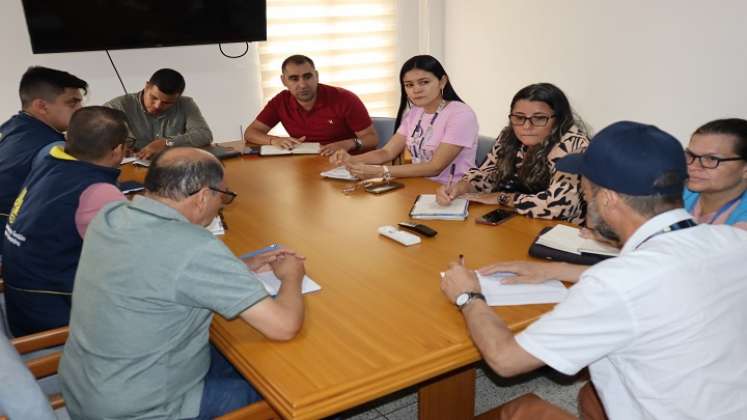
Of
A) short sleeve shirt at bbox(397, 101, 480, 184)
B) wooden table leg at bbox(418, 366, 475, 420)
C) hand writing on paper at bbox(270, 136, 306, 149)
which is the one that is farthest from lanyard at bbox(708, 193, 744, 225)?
hand writing on paper at bbox(270, 136, 306, 149)

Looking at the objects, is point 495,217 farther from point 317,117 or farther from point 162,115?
point 162,115

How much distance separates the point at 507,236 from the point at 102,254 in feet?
4.39

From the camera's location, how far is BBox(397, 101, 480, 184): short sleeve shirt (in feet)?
A: 10.1

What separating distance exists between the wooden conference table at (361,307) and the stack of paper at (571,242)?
0.29 ft

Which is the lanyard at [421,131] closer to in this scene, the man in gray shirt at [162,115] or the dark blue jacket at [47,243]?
the man in gray shirt at [162,115]

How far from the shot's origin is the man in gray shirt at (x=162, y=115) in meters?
3.82

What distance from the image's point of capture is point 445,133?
3.10 m

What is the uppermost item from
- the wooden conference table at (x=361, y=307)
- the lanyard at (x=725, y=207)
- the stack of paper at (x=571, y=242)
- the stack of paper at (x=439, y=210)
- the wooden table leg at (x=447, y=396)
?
the lanyard at (x=725, y=207)

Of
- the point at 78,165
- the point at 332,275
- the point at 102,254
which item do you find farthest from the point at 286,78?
the point at 102,254

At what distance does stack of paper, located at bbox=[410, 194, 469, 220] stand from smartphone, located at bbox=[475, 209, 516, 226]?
76 mm

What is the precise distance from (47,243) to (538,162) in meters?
1.89

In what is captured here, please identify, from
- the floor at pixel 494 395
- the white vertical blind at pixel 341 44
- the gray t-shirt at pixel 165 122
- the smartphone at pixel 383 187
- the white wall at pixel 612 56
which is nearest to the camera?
the floor at pixel 494 395

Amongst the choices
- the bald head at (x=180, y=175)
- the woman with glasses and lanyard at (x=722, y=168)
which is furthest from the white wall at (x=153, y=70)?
the woman with glasses and lanyard at (x=722, y=168)

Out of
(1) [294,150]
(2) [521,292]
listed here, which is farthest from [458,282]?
(1) [294,150]
